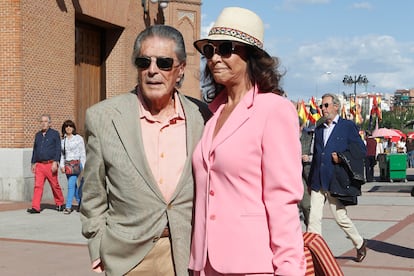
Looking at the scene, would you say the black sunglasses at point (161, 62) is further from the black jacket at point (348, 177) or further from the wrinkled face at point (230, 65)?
the black jacket at point (348, 177)

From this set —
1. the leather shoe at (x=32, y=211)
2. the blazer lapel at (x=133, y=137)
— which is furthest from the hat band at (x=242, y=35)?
the leather shoe at (x=32, y=211)

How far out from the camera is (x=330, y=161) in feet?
28.0

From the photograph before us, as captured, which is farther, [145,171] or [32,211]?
[32,211]

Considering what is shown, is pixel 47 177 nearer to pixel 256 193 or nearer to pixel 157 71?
pixel 157 71

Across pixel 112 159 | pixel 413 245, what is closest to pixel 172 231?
Answer: pixel 112 159

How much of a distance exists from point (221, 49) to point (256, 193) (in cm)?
69

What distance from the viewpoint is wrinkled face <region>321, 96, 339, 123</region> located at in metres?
8.67

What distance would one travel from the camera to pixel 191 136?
341 centimetres

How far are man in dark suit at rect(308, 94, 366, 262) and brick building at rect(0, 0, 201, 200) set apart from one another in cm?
885

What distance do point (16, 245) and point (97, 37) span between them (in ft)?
48.5

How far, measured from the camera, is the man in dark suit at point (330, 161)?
27.7 feet

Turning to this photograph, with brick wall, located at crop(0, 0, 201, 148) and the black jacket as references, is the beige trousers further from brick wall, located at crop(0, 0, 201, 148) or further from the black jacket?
brick wall, located at crop(0, 0, 201, 148)

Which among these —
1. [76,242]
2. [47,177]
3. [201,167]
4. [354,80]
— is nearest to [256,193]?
[201,167]

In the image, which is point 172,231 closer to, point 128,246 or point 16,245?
point 128,246
